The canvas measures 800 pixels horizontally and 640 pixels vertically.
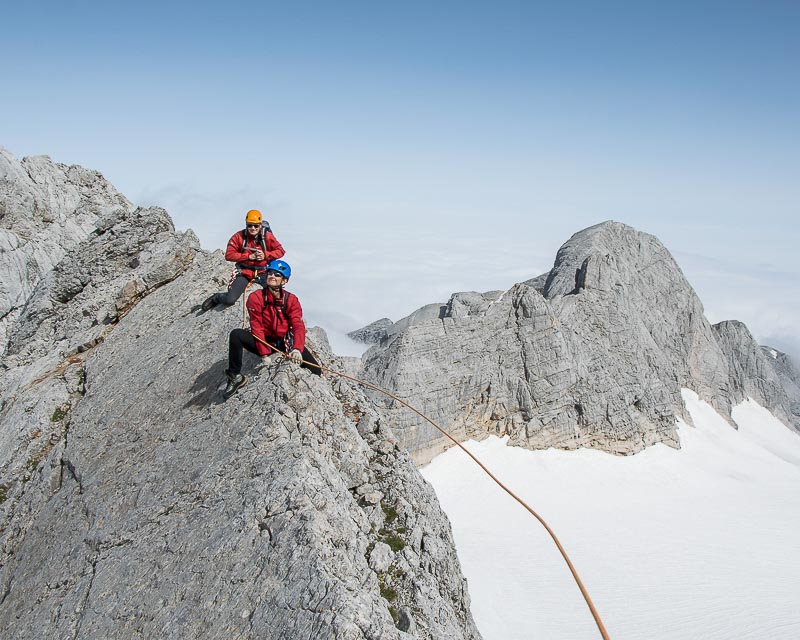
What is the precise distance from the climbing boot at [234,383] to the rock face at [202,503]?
20 centimetres

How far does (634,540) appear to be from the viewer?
2989 centimetres

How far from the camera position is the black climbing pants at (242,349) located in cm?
935

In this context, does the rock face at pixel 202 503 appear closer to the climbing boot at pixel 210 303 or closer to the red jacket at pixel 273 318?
the climbing boot at pixel 210 303

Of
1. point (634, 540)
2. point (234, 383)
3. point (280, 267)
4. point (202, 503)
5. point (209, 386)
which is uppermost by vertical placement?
point (280, 267)

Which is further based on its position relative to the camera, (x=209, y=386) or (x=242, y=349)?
(x=209, y=386)

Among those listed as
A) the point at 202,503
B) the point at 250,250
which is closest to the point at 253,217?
A: the point at 250,250

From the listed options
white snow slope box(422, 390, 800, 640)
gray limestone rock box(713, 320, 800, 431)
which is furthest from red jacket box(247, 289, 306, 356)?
gray limestone rock box(713, 320, 800, 431)

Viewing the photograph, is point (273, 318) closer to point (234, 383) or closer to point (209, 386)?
point (234, 383)

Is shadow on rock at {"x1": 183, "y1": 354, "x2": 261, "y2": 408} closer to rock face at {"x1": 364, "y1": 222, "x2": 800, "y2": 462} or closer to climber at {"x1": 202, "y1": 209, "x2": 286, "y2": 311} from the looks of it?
climber at {"x1": 202, "y1": 209, "x2": 286, "y2": 311}

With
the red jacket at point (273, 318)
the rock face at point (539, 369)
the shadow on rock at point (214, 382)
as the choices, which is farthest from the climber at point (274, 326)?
the rock face at point (539, 369)

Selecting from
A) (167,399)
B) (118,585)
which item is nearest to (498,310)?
(167,399)

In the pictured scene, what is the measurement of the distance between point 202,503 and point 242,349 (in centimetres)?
266

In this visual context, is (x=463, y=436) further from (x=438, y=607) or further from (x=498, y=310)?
(x=438, y=607)

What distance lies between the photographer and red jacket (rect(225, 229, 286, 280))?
12707 mm
